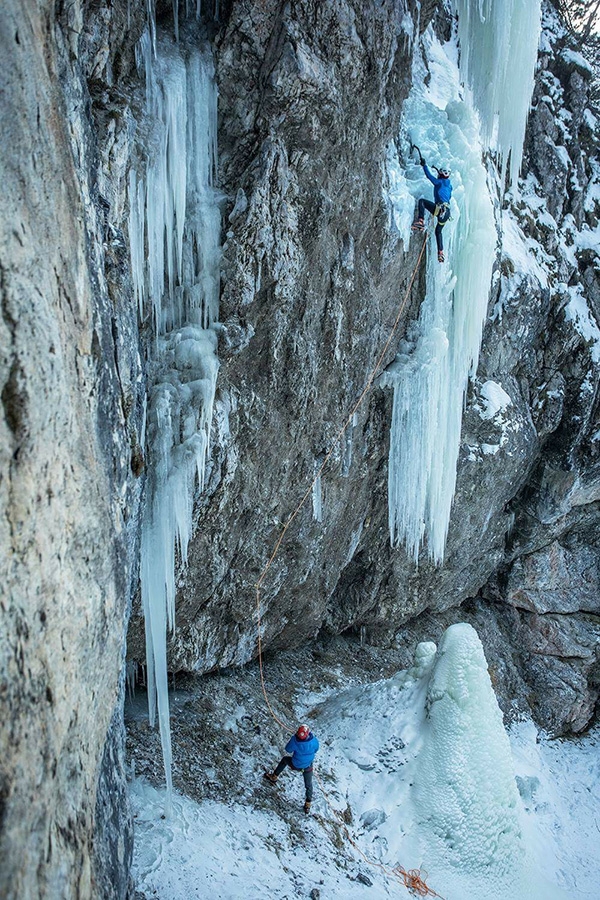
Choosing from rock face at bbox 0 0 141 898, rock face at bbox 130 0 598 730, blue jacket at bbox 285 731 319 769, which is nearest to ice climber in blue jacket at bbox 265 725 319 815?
blue jacket at bbox 285 731 319 769

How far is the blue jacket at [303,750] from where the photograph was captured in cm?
743

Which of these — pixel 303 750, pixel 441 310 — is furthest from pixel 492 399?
pixel 303 750

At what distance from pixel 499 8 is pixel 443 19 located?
1.28 meters

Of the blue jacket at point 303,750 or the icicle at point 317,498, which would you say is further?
the icicle at point 317,498

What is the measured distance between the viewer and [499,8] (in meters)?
9.14

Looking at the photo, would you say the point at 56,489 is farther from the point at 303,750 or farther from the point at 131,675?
the point at 131,675

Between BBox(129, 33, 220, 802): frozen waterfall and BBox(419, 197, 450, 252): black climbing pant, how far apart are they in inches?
117

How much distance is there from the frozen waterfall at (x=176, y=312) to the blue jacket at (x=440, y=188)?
10.0ft

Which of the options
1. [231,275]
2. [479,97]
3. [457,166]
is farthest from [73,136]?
[479,97]

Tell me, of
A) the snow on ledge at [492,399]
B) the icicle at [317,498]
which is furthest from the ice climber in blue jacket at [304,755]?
the snow on ledge at [492,399]

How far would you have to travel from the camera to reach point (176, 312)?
272 inches

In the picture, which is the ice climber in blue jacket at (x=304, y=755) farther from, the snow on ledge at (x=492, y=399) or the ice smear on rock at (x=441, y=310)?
the snow on ledge at (x=492, y=399)

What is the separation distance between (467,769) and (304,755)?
2.44m

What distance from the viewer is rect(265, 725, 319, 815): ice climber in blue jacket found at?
7430 mm
